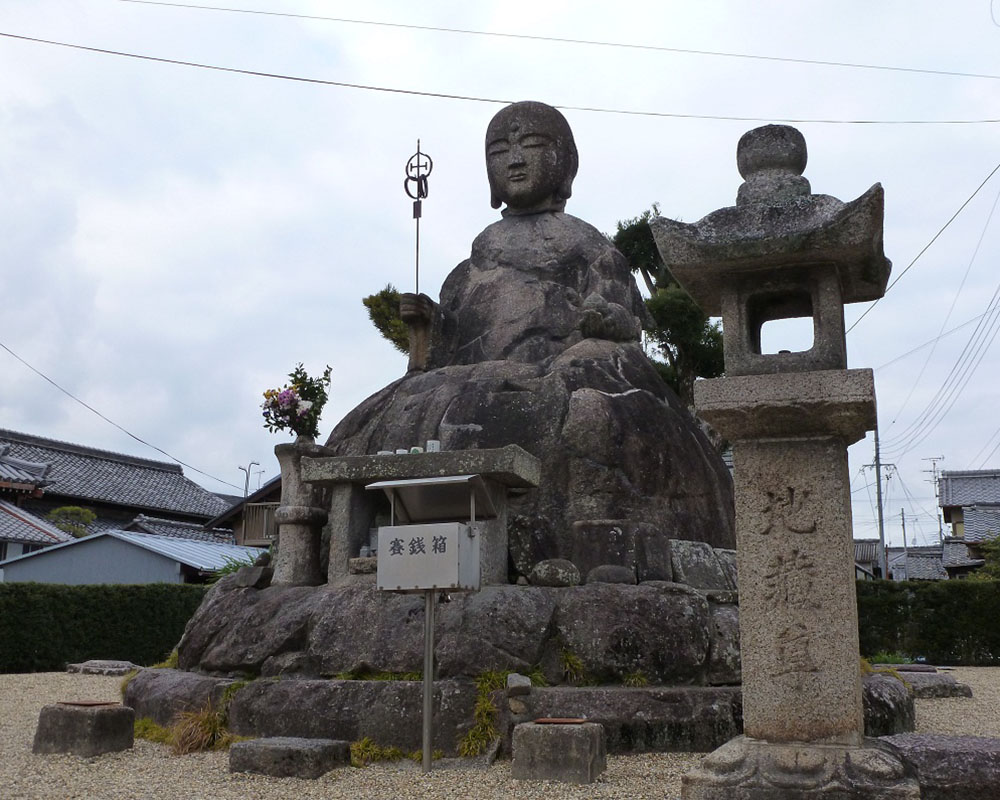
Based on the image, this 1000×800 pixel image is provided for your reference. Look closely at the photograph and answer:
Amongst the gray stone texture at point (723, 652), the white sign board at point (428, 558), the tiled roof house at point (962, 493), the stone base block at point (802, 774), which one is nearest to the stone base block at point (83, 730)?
the white sign board at point (428, 558)

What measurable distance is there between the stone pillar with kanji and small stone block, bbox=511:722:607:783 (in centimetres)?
122

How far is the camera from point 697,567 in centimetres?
711

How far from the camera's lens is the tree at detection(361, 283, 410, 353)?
16.8 meters

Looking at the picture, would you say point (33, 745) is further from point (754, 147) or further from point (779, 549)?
point (754, 147)

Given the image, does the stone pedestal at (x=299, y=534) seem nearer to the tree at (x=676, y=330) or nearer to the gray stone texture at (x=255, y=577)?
the gray stone texture at (x=255, y=577)

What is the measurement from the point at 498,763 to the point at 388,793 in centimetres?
85

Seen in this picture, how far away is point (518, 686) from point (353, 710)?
107 cm

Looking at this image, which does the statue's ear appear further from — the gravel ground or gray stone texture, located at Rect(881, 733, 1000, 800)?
gray stone texture, located at Rect(881, 733, 1000, 800)

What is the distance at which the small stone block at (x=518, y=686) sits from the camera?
5.75 m

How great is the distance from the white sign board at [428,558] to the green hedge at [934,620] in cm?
1071

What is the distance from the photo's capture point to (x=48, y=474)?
25.5 meters

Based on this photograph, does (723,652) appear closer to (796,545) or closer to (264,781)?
(796,545)

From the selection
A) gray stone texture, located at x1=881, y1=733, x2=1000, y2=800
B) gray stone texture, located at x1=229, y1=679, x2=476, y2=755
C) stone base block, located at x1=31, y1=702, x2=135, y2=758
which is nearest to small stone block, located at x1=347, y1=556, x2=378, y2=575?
gray stone texture, located at x1=229, y1=679, x2=476, y2=755

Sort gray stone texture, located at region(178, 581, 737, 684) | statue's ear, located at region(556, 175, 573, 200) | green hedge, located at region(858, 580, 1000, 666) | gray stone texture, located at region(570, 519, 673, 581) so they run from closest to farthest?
gray stone texture, located at region(178, 581, 737, 684)
gray stone texture, located at region(570, 519, 673, 581)
statue's ear, located at region(556, 175, 573, 200)
green hedge, located at region(858, 580, 1000, 666)
